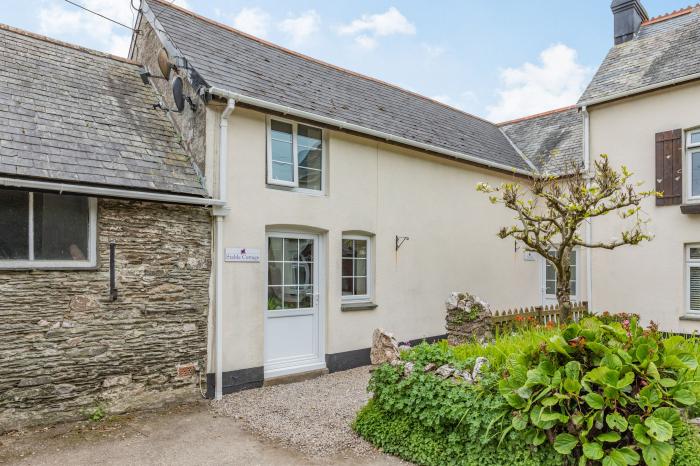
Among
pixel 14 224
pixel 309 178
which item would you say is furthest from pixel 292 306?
pixel 14 224

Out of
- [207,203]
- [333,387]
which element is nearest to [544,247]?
[333,387]

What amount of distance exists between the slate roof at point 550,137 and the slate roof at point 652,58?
127cm

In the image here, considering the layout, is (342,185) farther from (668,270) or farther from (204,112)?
(668,270)

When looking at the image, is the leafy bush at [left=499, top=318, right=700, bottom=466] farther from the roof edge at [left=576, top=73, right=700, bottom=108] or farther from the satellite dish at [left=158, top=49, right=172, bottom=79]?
the roof edge at [left=576, top=73, right=700, bottom=108]

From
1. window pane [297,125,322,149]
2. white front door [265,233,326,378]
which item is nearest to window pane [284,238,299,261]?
white front door [265,233,326,378]

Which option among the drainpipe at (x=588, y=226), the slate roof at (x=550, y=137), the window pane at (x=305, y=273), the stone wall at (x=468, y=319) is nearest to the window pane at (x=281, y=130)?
the window pane at (x=305, y=273)

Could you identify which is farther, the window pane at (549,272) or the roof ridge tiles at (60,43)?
the window pane at (549,272)

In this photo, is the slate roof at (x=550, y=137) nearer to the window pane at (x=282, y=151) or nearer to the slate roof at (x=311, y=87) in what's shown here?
the slate roof at (x=311, y=87)

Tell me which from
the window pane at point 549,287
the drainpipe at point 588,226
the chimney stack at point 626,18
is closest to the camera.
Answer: the drainpipe at point 588,226

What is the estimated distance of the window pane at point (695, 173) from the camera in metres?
9.64

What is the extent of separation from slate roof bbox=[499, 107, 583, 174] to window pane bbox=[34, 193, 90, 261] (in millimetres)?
10503

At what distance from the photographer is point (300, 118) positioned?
7961 millimetres

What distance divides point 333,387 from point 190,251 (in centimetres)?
306

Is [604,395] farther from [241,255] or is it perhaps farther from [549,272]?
[549,272]
